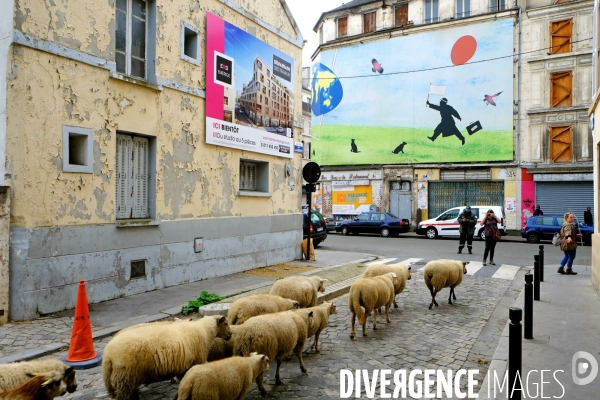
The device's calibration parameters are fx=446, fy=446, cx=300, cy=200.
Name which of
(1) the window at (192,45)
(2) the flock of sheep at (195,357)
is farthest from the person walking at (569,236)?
(1) the window at (192,45)

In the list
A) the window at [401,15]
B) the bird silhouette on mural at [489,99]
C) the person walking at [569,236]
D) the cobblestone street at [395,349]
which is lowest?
the cobblestone street at [395,349]

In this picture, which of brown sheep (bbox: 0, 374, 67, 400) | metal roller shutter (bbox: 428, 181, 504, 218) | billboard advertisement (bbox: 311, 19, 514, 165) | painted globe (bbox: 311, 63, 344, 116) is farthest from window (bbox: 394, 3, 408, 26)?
brown sheep (bbox: 0, 374, 67, 400)

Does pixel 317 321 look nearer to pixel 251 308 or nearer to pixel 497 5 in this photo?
pixel 251 308

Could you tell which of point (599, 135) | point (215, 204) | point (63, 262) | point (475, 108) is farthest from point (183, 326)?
point (475, 108)

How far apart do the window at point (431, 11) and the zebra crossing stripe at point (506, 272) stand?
22097 mm

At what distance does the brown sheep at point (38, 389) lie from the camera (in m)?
3.35

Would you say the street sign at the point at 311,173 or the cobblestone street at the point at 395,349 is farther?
the street sign at the point at 311,173

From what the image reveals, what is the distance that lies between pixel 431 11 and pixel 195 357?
104ft

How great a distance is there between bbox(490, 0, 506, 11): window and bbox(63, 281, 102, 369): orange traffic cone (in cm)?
3040

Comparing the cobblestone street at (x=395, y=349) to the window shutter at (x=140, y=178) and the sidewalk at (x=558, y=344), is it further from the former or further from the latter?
the window shutter at (x=140, y=178)

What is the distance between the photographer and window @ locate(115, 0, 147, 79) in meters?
8.73

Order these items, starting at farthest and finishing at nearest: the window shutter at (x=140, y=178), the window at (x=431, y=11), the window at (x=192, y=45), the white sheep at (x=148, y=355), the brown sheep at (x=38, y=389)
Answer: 1. the window at (x=431, y=11)
2. the window at (x=192, y=45)
3. the window shutter at (x=140, y=178)
4. the white sheep at (x=148, y=355)
5. the brown sheep at (x=38, y=389)

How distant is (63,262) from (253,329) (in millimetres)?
4295

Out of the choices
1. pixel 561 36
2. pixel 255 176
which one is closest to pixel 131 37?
pixel 255 176
